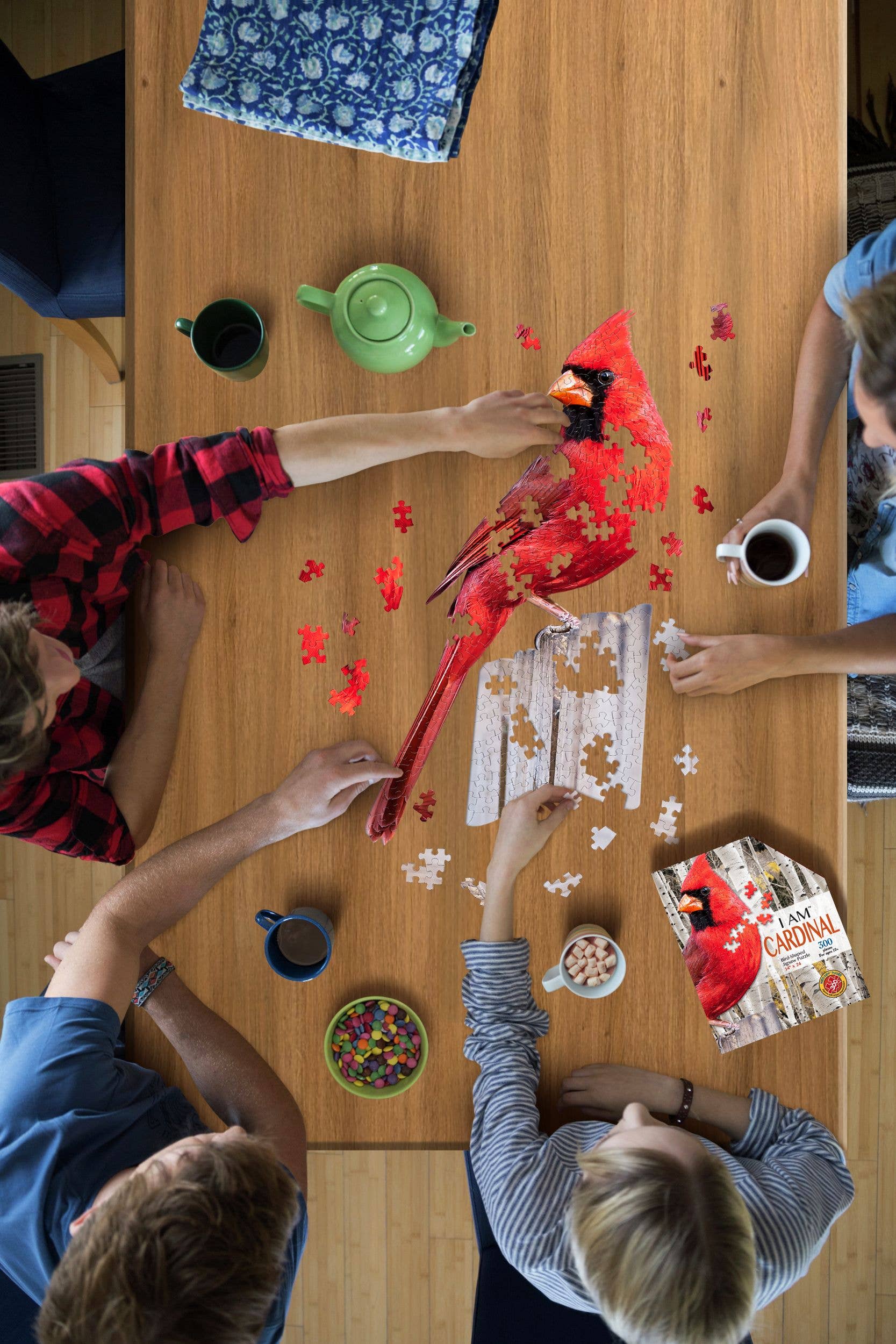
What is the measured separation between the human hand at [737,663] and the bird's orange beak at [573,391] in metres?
0.43

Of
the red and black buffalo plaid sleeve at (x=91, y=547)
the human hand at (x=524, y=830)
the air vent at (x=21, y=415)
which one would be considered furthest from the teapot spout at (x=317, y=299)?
the air vent at (x=21, y=415)

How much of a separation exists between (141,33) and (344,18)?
19.9 inches

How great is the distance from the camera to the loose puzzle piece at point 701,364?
1.33 m

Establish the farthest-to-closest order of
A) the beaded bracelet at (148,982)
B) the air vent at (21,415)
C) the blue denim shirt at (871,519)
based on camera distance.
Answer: the air vent at (21,415) < the beaded bracelet at (148,982) < the blue denim shirt at (871,519)

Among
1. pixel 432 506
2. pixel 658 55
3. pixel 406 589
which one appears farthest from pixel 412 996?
pixel 658 55

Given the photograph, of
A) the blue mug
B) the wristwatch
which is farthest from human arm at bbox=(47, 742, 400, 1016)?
the wristwatch

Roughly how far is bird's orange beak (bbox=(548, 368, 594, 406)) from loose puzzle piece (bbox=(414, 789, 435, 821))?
0.67 m

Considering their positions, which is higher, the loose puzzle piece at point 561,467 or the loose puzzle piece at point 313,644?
the loose puzzle piece at point 561,467

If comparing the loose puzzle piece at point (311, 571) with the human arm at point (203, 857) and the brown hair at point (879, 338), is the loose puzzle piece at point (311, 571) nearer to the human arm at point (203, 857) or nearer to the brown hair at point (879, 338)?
the human arm at point (203, 857)

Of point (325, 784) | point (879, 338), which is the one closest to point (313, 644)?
point (325, 784)

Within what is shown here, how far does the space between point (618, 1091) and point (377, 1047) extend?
15.1 inches

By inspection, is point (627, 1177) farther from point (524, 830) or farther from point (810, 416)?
point (810, 416)

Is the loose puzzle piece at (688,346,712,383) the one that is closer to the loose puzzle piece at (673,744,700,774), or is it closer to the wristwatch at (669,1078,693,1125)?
the loose puzzle piece at (673,744,700,774)

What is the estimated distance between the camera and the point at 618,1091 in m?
1.29
